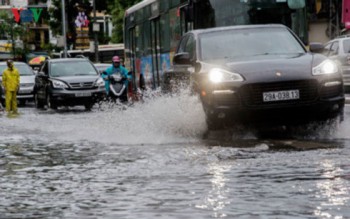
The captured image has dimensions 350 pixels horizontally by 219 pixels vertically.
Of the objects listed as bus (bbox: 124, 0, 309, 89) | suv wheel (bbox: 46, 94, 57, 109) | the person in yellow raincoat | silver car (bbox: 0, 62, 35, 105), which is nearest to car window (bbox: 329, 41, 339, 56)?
bus (bbox: 124, 0, 309, 89)

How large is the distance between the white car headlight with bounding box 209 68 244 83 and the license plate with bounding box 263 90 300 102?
380 mm

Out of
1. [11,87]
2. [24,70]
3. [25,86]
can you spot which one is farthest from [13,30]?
[11,87]

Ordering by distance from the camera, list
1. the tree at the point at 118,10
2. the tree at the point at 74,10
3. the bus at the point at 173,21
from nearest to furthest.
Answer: the bus at the point at 173,21
the tree at the point at 118,10
the tree at the point at 74,10

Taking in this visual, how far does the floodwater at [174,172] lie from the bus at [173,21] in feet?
20.3

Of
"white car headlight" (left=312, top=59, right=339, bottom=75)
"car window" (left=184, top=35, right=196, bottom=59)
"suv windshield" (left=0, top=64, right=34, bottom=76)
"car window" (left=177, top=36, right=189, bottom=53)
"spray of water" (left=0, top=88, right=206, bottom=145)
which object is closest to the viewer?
"white car headlight" (left=312, top=59, right=339, bottom=75)

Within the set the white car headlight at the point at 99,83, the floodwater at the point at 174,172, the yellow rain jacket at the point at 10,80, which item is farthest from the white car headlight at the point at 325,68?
the yellow rain jacket at the point at 10,80

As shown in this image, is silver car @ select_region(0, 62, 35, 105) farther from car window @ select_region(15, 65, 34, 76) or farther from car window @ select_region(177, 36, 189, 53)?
car window @ select_region(177, 36, 189, 53)

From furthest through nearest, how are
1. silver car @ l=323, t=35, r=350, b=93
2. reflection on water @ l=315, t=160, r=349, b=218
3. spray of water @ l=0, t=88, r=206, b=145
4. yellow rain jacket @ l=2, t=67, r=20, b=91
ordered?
yellow rain jacket @ l=2, t=67, r=20, b=91, silver car @ l=323, t=35, r=350, b=93, spray of water @ l=0, t=88, r=206, b=145, reflection on water @ l=315, t=160, r=349, b=218

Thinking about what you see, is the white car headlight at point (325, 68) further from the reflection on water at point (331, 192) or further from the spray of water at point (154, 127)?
the reflection on water at point (331, 192)

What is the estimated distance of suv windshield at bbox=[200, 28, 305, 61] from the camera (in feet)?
53.4

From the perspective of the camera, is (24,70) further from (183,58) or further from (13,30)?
(13,30)

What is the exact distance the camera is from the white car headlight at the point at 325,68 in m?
14.9

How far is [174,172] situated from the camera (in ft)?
35.8

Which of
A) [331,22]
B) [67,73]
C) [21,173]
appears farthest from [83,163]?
[331,22]
